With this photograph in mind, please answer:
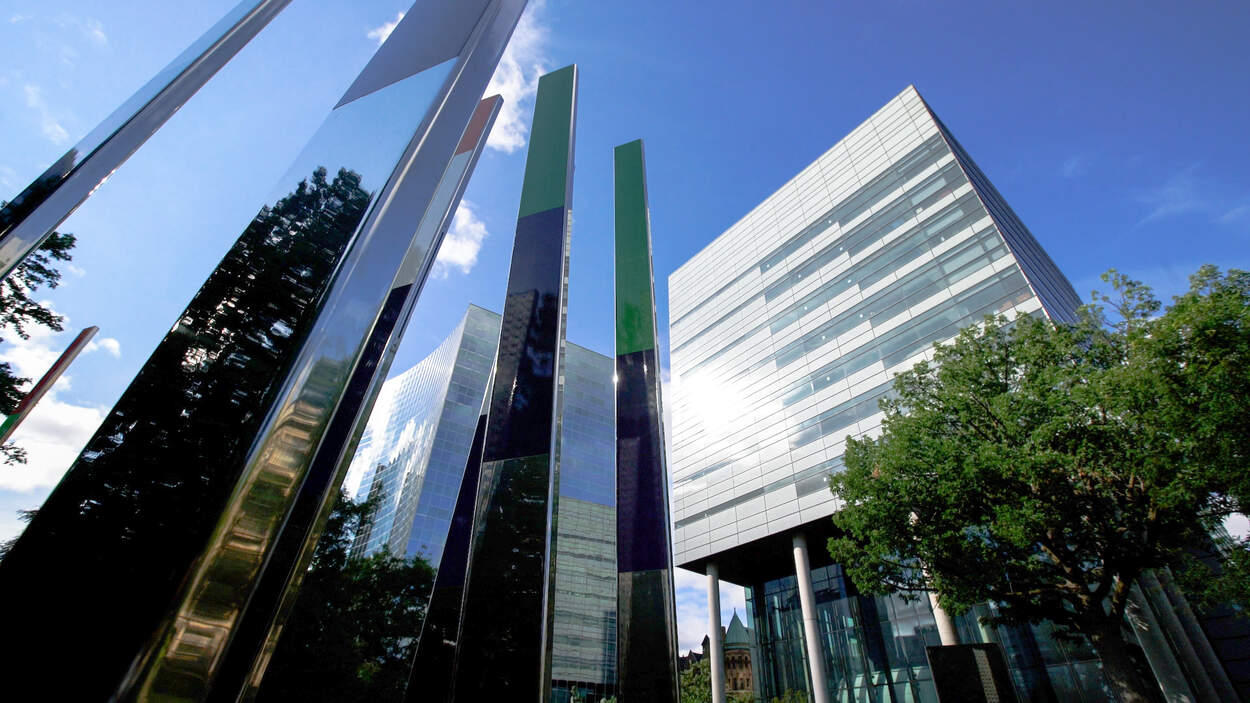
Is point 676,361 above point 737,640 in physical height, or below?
above

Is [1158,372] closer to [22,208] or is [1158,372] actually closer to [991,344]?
[991,344]

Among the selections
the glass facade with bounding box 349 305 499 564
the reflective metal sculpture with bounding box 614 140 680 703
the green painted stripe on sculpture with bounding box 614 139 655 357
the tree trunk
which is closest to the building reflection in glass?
the reflective metal sculpture with bounding box 614 140 680 703

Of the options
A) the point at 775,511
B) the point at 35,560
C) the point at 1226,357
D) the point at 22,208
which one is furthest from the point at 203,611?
the point at 775,511

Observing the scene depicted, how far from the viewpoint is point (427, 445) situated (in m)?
40.9

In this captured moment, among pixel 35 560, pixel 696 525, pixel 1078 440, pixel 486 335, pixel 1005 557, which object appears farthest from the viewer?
pixel 486 335

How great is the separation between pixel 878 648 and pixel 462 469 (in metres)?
26.8

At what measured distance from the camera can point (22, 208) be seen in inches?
67.5

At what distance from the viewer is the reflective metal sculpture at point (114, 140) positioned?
1716 mm

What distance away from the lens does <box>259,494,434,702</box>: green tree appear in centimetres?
866

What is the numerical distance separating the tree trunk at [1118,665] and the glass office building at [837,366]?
9.19 meters

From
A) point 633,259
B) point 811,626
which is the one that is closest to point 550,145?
point 633,259

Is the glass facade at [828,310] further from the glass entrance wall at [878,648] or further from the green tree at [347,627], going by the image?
the green tree at [347,627]

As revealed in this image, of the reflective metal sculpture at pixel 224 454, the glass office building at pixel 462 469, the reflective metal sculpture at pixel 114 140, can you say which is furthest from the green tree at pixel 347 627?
the glass office building at pixel 462 469

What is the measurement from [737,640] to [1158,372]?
4496 centimetres
